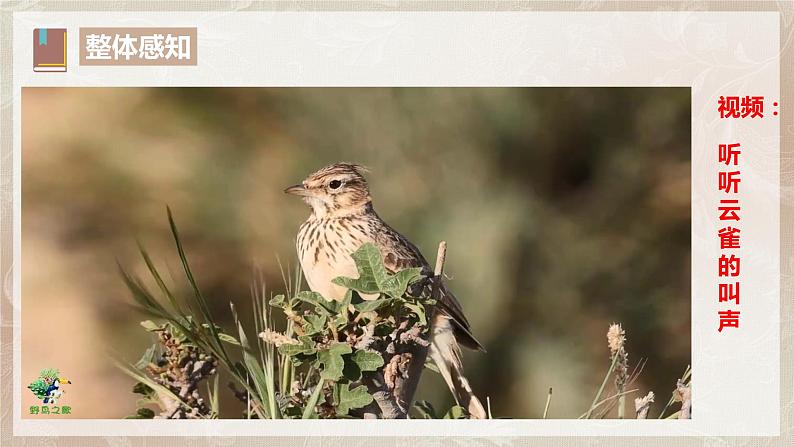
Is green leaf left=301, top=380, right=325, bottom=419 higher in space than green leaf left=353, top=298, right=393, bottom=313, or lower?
lower

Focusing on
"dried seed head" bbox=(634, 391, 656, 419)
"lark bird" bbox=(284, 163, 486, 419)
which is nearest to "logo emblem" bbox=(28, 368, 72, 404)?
"lark bird" bbox=(284, 163, 486, 419)

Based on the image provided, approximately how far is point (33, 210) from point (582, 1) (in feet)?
7.59

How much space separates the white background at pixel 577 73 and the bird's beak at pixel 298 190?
41cm

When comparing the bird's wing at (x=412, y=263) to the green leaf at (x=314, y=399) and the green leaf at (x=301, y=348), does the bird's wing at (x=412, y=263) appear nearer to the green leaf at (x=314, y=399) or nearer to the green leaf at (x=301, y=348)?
the green leaf at (x=314, y=399)

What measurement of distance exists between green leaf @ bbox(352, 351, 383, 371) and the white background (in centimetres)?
108

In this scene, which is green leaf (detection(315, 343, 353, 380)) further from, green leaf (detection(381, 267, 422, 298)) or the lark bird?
the lark bird

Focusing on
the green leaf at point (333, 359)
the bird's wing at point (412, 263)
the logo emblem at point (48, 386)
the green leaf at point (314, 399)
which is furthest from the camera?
the logo emblem at point (48, 386)

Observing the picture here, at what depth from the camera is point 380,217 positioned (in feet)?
11.4

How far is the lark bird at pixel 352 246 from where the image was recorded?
10.3 ft

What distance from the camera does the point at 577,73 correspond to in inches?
131

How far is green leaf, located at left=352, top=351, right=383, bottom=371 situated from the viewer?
2.20 metres

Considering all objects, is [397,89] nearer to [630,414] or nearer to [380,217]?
[380,217]

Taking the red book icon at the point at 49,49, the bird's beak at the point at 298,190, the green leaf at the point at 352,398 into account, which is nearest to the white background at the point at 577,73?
the red book icon at the point at 49,49

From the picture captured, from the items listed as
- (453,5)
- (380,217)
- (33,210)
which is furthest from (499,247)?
(33,210)
